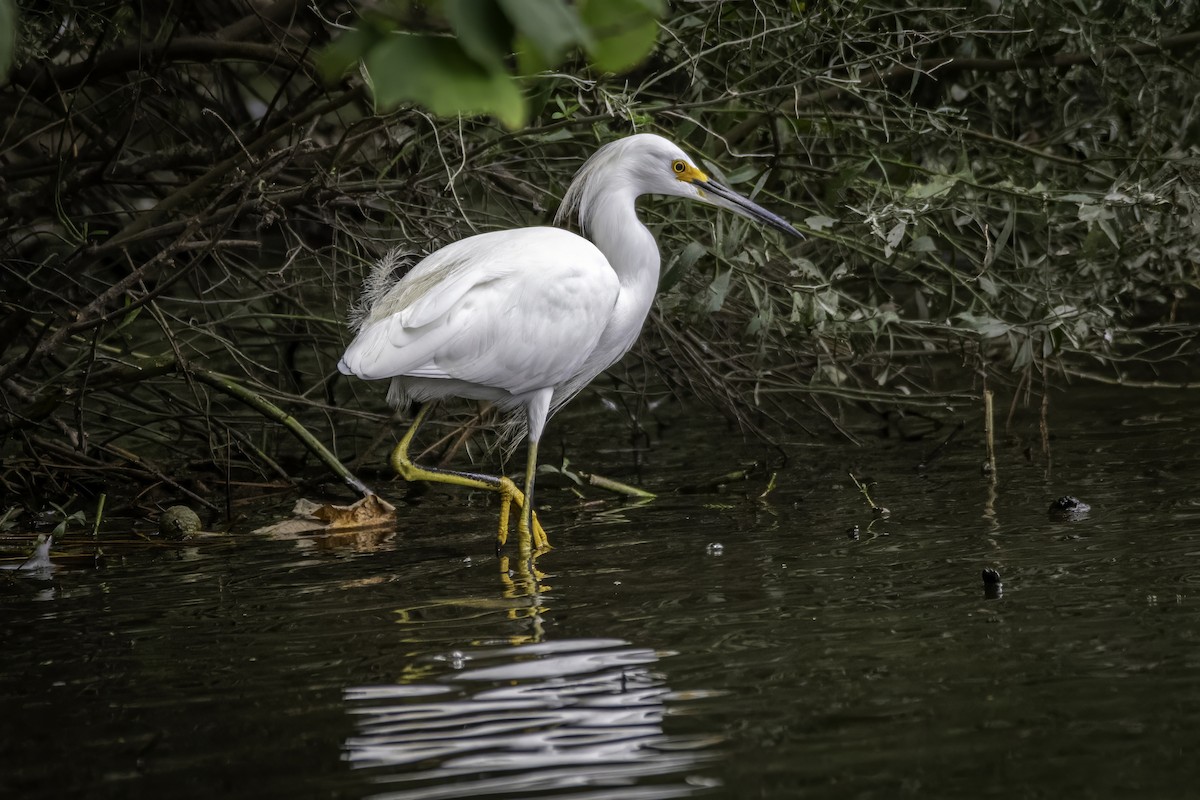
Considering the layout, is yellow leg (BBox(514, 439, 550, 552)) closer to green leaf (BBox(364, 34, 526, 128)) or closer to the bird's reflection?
the bird's reflection

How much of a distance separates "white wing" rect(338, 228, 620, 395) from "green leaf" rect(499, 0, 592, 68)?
437 cm

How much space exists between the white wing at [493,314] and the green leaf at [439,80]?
14.0 ft

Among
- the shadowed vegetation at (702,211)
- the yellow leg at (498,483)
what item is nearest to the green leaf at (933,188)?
the shadowed vegetation at (702,211)

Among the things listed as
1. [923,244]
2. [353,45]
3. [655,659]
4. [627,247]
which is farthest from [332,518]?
[353,45]

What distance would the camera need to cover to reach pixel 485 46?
1.78 metres

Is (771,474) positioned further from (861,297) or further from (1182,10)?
(1182,10)

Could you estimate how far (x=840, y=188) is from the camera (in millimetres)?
7008

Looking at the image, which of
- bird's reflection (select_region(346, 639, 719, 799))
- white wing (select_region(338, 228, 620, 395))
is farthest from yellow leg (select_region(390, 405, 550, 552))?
bird's reflection (select_region(346, 639, 719, 799))

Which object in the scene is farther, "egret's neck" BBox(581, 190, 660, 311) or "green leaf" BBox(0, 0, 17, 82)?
"egret's neck" BBox(581, 190, 660, 311)

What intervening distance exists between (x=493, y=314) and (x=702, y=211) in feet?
5.85

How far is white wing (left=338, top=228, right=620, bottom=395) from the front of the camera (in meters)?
6.17

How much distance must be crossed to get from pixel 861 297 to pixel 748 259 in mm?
1487

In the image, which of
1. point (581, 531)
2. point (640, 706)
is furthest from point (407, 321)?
point (640, 706)

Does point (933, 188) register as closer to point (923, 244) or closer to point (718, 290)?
point (923, 244)
